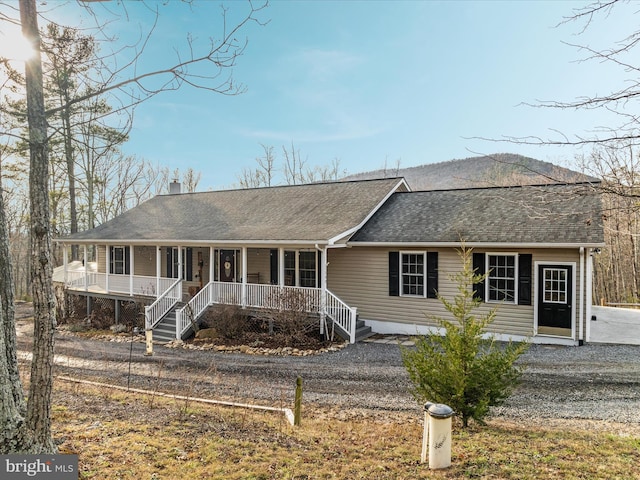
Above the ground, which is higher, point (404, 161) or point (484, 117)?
point (404, 161)

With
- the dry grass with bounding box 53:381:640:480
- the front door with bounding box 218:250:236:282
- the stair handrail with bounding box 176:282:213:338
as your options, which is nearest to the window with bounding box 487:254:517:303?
the dry grass with bounding box 53:381:640:480

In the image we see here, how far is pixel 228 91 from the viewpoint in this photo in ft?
16.9

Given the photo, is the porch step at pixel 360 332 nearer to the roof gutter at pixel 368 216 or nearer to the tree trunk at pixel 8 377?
the roof gutter at pixel 368 216

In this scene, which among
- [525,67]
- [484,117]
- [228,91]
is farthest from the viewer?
[484,117]

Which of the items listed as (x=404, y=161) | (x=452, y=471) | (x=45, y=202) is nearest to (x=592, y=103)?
(x=452, y=471)

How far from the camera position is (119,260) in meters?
20.0

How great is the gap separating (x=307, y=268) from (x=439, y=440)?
36.0ft

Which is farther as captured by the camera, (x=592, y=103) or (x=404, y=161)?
(x=404, y=161)

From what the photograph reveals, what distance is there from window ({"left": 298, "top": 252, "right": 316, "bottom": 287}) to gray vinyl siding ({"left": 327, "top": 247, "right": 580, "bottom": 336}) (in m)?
0.73

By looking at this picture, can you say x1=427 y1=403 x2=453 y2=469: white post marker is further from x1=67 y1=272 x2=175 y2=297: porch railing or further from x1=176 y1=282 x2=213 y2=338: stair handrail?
x1=67 y1=272 x2=175 y2=297: porch railing

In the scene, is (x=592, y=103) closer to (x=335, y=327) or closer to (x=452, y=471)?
(x=452, y=471)

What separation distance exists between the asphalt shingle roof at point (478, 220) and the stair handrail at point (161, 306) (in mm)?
7003

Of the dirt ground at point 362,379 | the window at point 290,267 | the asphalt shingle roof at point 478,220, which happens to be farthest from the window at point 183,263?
the asphalt shingle roof at point 478,220

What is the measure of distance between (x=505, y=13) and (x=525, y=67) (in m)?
1.86
